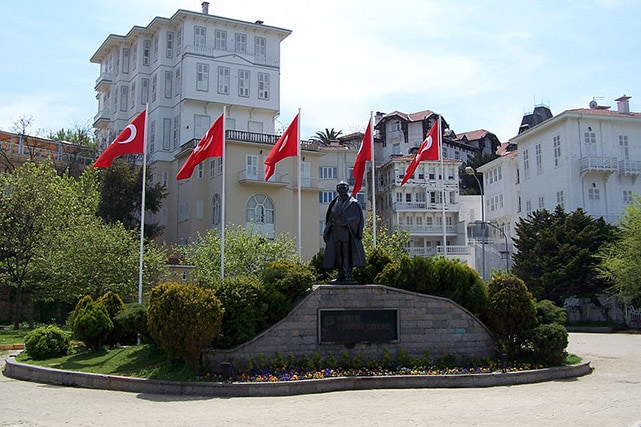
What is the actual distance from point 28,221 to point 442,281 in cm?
2525

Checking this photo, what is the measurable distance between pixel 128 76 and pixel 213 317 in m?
49.7

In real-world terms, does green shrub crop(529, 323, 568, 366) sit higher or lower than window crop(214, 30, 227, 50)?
lower

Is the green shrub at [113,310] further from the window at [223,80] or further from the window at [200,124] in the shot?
the window at [223,80]

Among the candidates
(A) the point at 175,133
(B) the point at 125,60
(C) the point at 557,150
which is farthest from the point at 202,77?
(C) the point at 557,150

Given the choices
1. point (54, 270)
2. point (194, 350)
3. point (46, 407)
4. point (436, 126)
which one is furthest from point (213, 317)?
point (54, 270)

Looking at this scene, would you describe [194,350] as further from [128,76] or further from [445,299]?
[128,76]

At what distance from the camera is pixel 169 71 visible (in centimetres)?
5569

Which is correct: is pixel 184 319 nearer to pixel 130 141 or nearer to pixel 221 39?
pixel 130 141

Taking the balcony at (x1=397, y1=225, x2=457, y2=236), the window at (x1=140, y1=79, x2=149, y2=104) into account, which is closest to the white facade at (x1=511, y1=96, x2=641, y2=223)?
the balcony at (x1=397, y1=225, x2=457, y2=236)

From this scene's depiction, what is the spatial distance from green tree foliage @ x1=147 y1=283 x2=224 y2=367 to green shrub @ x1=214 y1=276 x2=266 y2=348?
Result: 25.5 inches

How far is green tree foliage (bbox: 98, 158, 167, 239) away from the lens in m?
47.1

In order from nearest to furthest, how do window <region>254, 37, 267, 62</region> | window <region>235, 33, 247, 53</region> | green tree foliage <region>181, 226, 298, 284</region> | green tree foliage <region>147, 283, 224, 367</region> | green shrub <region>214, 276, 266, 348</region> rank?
green tree foliage <region>147, 283, 224, 367</region>
green shrub <region>214, 276, 266, 348</region>
green tree foliage <region>181, 226, 298, 284</region>
window <region>235, 33, 247, 53</region>
window <region>254, 37, 267, 62</region>

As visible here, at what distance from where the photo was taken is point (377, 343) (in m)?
16.0

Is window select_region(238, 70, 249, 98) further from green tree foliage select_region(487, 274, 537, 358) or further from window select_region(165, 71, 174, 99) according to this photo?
green tree foliage select_region(487, 274, 537, 358)
